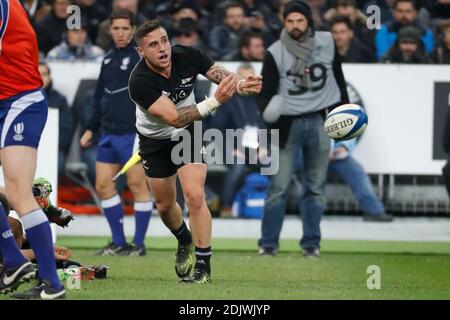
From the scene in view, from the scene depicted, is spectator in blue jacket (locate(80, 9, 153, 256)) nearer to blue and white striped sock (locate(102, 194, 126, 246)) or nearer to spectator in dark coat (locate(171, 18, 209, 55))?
blue and white striped sock (locate(102, 194, 126, 246))

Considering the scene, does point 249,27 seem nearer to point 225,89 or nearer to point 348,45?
point 348,45

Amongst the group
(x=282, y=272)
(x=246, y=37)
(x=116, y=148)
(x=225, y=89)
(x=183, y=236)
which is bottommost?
(x=282, y=272)

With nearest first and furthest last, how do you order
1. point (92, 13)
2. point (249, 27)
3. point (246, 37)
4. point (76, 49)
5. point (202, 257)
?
point (202, 257), point (246, 37), point (76, 49), point (249, 27), point (92, 13)

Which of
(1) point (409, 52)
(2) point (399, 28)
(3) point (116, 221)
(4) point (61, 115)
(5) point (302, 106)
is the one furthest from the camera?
(2) point (399, 28)

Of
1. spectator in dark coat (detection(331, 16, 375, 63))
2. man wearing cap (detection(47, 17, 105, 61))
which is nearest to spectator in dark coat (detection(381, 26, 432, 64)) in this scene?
spectator in dark coat (detection(331, 16, 375, 63))

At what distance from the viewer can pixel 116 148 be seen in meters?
14.0

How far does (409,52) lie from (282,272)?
22.2 feet

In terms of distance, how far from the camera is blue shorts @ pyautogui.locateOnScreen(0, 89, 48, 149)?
878 centimetres

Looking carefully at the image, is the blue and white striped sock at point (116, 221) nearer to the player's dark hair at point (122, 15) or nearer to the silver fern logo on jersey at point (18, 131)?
the player's dark hair at point (122, 15)

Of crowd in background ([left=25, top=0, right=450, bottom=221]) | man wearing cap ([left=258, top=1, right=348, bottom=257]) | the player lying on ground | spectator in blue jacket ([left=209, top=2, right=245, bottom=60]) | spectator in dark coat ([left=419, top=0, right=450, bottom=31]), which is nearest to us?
the player lying on ground

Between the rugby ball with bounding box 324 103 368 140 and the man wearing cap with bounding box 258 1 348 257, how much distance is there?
180 cm

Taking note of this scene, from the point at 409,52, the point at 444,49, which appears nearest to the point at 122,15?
the point at 409,52

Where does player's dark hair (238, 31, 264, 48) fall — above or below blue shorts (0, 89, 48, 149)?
above
